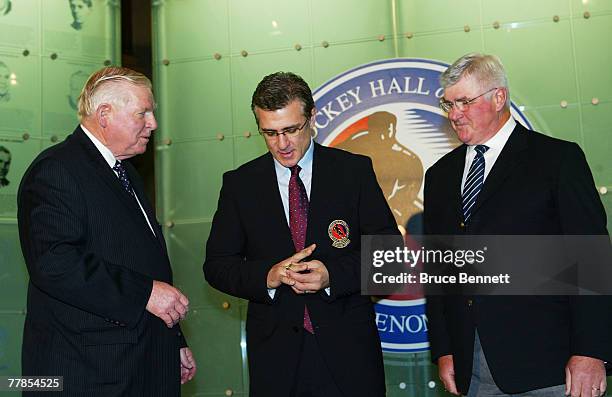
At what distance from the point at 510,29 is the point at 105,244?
2086 mm

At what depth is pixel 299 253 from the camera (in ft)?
7.61

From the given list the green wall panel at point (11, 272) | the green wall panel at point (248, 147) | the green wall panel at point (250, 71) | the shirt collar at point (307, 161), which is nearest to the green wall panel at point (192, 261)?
the green wall panel at point (248, 147)

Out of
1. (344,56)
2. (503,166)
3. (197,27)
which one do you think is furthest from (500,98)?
(197,27)

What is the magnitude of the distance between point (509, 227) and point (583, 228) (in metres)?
0.20

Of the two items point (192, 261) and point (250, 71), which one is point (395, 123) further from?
point (192, 261)

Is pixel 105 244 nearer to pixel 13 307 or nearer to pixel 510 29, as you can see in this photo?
pixel 13 307

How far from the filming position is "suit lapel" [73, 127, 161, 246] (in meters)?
2.28

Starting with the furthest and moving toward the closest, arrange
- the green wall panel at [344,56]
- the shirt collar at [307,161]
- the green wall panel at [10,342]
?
the green wall panel at [344,56], the green wall panel at [10,342], the shirt collar at [307,161]

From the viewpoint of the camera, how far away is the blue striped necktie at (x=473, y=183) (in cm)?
239

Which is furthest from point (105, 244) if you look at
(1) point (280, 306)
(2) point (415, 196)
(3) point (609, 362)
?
(2) point (415, 196)

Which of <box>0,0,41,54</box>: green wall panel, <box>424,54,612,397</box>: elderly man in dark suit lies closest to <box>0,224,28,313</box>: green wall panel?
<box>0,0,41,54</box>: green wall panel

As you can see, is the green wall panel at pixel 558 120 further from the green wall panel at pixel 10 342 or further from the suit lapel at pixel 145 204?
the green wall panel at pixel 10 342

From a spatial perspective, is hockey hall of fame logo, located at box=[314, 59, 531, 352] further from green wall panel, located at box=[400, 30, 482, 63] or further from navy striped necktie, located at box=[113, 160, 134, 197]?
navy striped necktie, located at box=[113, 160, 134, 197]

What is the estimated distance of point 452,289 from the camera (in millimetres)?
2430
